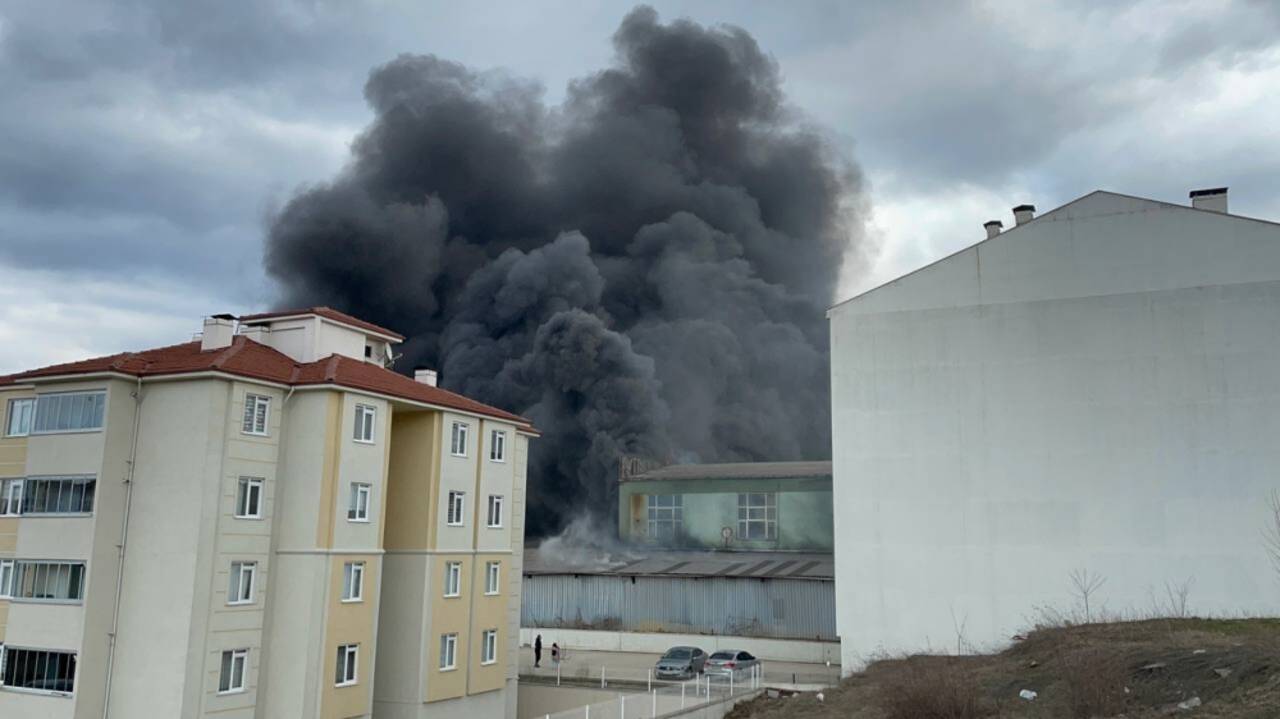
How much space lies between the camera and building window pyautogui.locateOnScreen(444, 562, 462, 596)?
27.3 metres

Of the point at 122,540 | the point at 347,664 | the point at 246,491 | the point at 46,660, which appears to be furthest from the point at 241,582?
the point at 46,660

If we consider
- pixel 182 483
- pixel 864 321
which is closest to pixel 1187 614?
pixel 864 321

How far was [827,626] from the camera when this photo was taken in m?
37.2

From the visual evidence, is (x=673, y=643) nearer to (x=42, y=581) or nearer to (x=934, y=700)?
(x=934, y=700)

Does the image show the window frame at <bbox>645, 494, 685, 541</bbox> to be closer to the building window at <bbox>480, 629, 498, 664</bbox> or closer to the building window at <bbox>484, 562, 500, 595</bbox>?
the building window at <bbox>484, 562, 500, 595</bbox>

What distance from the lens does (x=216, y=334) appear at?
25344 mm

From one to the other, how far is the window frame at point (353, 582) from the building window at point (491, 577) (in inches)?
199

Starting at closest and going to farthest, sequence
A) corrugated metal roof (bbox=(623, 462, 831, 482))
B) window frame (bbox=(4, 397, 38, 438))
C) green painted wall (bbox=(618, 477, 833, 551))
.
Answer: window frame (bbox=(4, 397, 38, 438)) < green painted wall (bbox=(618, 477, 833, 551)) < corrugated metal roof (bbox=(623, 462, 831, 482))

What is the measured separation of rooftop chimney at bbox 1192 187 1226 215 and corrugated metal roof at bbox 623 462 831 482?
69.5 ft

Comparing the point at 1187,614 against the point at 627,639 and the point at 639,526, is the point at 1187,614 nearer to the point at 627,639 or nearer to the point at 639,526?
the point at 627,639

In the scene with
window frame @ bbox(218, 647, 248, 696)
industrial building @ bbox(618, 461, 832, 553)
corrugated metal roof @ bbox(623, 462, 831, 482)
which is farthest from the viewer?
corrugated metal roof @ bbox(623, 462, 831, 482)

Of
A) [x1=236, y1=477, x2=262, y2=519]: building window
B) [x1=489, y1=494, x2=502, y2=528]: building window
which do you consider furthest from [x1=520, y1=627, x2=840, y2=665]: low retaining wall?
[x1=236, y1=477, x2=262, y2=519]: building window

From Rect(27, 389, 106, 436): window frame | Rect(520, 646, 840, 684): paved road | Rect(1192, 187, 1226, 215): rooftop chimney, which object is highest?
Rect(1192, 187, 1226, 215): rooftop chimney

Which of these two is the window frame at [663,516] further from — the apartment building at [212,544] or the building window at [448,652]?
the apartment building at [212,544]
